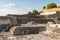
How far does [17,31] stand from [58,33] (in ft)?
11.0

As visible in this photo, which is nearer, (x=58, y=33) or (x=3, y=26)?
(x=58, y=33)

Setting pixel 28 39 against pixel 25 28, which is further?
pixel 25 28

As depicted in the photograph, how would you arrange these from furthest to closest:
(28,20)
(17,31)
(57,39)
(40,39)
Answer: (28,20), (17,31), (40,39), (57,39)

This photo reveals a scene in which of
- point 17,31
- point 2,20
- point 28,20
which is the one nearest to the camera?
point 17,31

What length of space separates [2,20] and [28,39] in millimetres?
7211

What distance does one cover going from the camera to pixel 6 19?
40.1 ft

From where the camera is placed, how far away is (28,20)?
520 inches

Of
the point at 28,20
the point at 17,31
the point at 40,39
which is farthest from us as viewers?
the point at 28,20

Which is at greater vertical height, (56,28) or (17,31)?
(56,28)

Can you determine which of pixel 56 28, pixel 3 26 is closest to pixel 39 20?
pixel 3 26

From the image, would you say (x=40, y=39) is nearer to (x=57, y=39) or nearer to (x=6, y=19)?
(x=57, y=39)

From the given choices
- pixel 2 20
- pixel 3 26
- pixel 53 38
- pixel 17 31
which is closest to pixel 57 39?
pixel 53 38

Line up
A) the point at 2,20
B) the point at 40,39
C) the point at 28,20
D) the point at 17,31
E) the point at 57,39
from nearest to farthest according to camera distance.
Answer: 1. the point at 57,39
2. the point at 40,39
3. the point at 17,31
4. the point at 2,20
5. the point at 28,20

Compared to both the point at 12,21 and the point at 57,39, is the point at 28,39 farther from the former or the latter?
the point at 12,21
